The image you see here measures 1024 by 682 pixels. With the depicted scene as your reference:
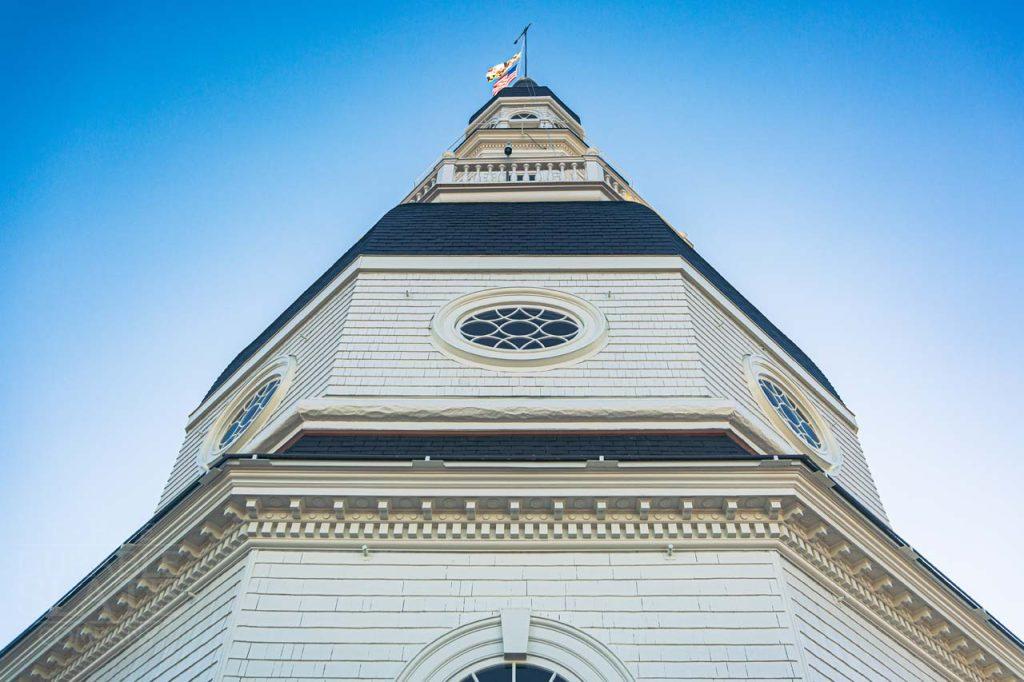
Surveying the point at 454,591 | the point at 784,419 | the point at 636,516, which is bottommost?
the point at 454,591

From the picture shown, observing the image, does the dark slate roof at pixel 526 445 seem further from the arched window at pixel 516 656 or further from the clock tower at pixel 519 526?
the arched window at pixel 516 656

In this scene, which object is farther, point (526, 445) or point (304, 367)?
point (304, 367)

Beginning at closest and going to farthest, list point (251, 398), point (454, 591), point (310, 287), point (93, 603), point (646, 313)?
point (454, 591) < point (93, 603) < point (646, 313) < point (251, 398) < point (310, 287)

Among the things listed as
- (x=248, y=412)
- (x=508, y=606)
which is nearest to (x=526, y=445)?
(x=508, y=606)

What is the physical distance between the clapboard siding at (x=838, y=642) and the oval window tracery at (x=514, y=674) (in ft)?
8.28

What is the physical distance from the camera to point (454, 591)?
10.9 m

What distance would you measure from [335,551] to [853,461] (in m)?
10.3

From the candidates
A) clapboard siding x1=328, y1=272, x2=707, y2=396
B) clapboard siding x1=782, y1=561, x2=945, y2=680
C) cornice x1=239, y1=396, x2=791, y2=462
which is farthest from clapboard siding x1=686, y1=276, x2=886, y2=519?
clapboard siding x1=782, y1=561, x2=945, y2=680

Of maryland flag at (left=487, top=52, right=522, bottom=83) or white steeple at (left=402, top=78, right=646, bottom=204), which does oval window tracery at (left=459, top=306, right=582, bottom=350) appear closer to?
white steeple at (left=402, top=78, right=646, bottom=204)

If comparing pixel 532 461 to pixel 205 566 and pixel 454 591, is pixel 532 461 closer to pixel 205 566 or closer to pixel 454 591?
pixel 454 591

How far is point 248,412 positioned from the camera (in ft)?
58.0

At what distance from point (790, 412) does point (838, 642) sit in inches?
268

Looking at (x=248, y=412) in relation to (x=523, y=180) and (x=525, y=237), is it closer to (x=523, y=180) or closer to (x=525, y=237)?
(x=525, y=237)

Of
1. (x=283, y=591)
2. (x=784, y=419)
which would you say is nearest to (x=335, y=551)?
(x=283, y=591)
